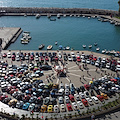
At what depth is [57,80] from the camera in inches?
3182

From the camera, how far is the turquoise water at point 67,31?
125500mm

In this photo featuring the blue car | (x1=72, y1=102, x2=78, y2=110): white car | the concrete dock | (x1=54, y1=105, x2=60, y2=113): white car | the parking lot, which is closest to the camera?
(x1=54, y1=105, x2=60, y2=113): white car

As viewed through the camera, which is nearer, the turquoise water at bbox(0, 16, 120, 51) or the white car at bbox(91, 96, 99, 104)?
the white car at bbox(91, 96, 99, 104)

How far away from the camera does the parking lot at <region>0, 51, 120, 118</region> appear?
6743 centimetres

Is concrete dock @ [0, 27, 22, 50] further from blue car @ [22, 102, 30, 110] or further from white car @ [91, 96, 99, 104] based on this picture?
white car @ [91, 96, 99, 104]

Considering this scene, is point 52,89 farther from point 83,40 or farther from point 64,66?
point 83,40

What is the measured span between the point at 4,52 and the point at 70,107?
195 ft

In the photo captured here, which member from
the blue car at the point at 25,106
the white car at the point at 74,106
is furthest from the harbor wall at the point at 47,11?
the blue car at the point at 25,106

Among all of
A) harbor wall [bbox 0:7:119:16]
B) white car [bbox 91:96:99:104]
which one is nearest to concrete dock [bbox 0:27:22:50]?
harbor wall [bbox 0:7:119:16]

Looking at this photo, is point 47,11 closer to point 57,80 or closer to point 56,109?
point 57,80

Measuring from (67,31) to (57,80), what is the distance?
7446 centimetres

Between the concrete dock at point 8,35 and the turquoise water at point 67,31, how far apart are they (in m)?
3.40

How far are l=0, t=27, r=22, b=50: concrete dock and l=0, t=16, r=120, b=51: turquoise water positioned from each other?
134 inches

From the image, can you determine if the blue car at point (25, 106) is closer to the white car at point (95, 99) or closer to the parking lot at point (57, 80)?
the parking lot at point (57, 80)
